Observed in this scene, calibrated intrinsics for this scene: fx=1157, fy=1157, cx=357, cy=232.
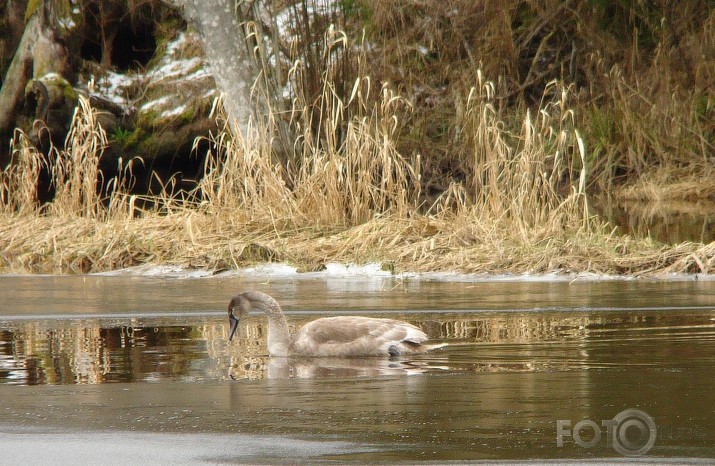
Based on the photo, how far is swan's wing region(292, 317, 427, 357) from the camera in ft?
21.3

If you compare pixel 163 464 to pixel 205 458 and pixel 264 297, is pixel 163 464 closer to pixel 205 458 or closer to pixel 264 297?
pixel 205 458

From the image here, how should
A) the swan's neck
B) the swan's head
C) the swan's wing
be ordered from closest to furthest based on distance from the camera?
the swan's wing → the swan's neck → the swan's head

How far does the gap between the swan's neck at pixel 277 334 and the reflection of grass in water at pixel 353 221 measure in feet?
13.9

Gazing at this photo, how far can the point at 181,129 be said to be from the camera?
1852 centimetres

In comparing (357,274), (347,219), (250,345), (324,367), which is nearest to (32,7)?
(347,219)

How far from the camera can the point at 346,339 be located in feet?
21.5

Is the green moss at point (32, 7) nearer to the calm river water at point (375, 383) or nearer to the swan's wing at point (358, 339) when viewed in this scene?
the calm river water at point (375, 383)

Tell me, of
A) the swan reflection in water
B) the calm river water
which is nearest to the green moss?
the calm river water

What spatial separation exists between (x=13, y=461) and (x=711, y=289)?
20.8 ft

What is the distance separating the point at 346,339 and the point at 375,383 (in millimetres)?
1018

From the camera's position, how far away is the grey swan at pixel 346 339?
256 inches

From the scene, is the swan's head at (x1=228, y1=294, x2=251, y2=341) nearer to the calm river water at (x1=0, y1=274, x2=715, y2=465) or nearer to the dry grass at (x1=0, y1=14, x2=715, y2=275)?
the calm river water at (x1=0, y1=274, x2=715, y2=465)

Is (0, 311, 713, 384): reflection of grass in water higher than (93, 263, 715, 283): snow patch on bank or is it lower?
lower

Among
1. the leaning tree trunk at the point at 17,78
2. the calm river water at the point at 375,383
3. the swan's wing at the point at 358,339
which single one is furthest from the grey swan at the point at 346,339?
the leaning tree trunk at the point at 17,78
